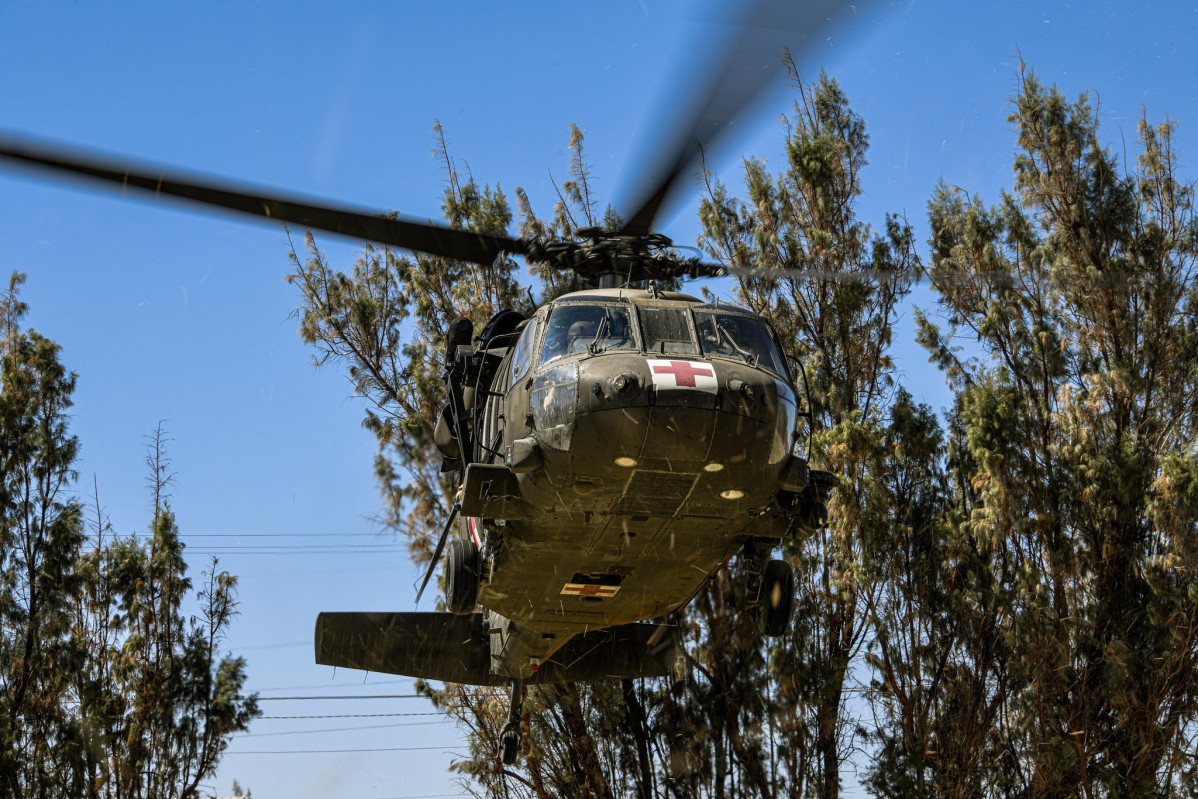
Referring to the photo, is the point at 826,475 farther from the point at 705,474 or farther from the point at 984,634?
the point at 984,634

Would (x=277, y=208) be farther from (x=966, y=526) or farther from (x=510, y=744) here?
(x=966, y=526)

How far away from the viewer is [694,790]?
14.3 m

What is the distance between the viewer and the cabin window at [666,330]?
20.8ft

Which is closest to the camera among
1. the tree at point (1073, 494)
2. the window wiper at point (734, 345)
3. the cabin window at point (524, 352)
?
the window wiper at point (734, 345)

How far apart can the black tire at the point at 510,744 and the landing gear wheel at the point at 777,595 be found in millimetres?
2834

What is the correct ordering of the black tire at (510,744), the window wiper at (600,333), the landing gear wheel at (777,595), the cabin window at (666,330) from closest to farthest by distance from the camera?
the window wiper at (600,333), the cabin window at (666,330), the landing gear wheel at (777,595), the black tire at (510,744)

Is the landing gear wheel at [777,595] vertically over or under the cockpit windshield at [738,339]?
under

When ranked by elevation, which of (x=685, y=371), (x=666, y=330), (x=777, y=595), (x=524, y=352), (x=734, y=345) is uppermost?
(x=524, y=352)

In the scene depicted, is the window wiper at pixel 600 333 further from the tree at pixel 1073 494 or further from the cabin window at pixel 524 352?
the tree at pixel 1073 494

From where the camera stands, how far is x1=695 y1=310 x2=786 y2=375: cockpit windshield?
6480 mm

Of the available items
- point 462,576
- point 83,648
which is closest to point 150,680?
point 83,648

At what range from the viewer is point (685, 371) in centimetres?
598

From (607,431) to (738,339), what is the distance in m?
1.21

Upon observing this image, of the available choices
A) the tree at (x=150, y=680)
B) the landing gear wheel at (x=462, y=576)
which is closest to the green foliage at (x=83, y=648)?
the tree at (x=150, y=680)
